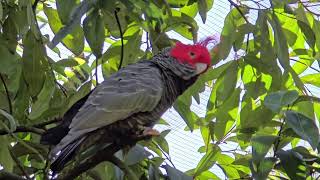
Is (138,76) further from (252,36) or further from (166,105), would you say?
(252,36)

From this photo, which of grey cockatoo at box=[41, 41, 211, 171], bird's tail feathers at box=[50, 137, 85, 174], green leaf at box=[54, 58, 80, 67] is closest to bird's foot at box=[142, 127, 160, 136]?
grey cockatoo at box=[41, 41, 211, 171]

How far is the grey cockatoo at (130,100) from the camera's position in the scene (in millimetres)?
1287

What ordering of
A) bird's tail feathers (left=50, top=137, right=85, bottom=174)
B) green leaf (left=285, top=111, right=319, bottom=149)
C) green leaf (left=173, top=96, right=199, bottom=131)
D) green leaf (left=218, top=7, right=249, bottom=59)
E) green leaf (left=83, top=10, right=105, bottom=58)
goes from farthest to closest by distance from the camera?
1. green leaf (left=173, top=96, right=199, bottom=131)
2. green leaf (left=218, top=7, right=249, bottom=59)
3. green leaf (left=83, top=10, right=105, bottom=58)
4. bird's tail feathers (left=50, top=137, right=85, bottom=174)
5. green leaf (left=285, top=111, right=319, bottom=149)

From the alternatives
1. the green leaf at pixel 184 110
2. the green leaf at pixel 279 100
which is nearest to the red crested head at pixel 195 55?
the green leaf at pixel 184 110

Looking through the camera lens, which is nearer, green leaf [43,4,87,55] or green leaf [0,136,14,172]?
green leaf [0,136,14,172]

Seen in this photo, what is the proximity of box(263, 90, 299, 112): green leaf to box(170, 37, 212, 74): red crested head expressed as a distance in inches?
13.5

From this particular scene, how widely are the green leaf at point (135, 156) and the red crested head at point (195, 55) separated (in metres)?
0.24

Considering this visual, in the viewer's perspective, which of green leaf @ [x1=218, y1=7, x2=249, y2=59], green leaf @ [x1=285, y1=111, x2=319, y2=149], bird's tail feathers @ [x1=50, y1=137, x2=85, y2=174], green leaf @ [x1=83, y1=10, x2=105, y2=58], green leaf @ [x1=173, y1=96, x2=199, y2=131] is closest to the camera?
green leaf @ [x1=285, y1=111, x2=319, y2=149]

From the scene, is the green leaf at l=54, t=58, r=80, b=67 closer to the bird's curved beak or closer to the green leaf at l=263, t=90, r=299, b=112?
the bird's curved beak

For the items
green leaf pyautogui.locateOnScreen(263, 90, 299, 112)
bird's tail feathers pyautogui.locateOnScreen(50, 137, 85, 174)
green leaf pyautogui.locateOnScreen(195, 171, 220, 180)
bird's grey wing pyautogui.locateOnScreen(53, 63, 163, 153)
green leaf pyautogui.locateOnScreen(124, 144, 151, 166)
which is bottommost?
green leaf pyautogui.locateOnScreen(195, 171, 220, 180)

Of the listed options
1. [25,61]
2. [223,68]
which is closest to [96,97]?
[25,61]

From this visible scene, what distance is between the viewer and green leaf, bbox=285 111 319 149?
3.64 feet

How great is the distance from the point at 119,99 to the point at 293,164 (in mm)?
372

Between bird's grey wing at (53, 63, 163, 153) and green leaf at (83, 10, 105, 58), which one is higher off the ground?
green leaf at (83, 10, 105, 58)
